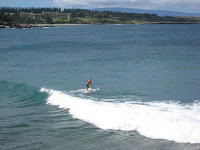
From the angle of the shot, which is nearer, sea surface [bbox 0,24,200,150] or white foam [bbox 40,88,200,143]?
sea surface [bbox 0,24,200,150]

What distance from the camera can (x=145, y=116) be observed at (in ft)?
68.5

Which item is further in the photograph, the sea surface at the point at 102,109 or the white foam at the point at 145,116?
the white foam at the point at 145,116

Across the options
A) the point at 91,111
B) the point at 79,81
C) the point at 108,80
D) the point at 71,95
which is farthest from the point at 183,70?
the point at 91,111

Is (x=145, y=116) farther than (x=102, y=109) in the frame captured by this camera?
No

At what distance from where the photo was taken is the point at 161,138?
686 inches

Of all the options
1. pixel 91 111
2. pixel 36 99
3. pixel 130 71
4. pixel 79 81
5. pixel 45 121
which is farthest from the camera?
pixel 130 71

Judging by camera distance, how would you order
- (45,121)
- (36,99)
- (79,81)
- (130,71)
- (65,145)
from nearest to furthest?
(65,145)
(45,121)
(36,99)
(79,81)
(130,71)

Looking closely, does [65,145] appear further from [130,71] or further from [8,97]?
[130,71]

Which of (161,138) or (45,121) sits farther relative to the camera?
(45,121)

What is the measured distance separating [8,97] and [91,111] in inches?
418

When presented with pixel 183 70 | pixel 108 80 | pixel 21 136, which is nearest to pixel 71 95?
pixel 108 80

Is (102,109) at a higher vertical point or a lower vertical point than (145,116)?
lower

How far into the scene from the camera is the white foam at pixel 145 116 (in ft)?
59.0

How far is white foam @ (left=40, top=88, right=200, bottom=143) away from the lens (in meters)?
18.0
